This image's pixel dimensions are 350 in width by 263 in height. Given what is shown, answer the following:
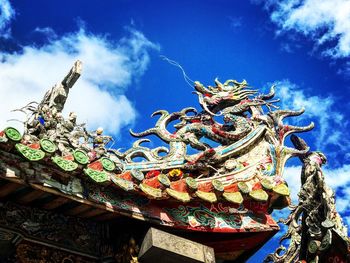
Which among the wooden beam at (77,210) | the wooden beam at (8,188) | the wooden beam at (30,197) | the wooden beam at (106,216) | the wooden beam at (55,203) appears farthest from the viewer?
the wooden beam at (106,216)

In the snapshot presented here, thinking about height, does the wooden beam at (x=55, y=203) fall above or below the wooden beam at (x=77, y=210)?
below

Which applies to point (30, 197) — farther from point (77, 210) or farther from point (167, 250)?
point (167, 250)

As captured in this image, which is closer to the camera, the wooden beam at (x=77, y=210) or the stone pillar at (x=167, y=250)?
the stone pillar at (x=167, y=250)

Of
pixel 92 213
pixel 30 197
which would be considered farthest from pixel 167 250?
pixel 30 197

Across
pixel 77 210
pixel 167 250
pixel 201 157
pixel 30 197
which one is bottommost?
pixel 167 250

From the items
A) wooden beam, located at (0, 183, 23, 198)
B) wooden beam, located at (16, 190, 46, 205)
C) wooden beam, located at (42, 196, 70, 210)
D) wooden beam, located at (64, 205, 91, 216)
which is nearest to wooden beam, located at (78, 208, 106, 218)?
wooden beam, located at (64, 205, 91, 216)

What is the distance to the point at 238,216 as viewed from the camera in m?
7.36

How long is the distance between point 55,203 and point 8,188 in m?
0.65

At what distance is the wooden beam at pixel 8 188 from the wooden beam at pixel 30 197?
20 cm

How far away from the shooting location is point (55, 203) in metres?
6.36

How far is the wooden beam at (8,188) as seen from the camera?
5.90 m

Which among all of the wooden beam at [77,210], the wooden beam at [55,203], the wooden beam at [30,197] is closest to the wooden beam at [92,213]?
the wooden beam at [77,210]

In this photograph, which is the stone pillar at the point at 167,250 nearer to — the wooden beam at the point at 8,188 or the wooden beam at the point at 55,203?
the wooden beam at the point at 55,203

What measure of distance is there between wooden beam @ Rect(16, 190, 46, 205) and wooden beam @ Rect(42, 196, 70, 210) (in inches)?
8.2
